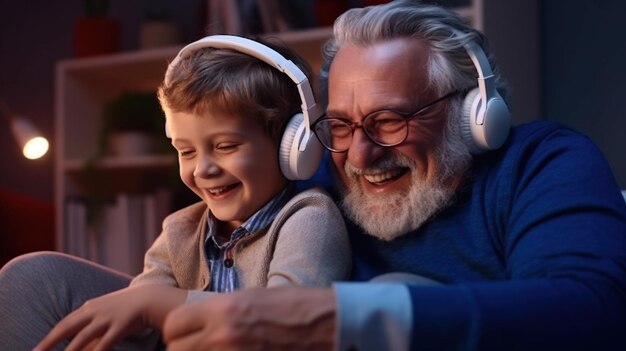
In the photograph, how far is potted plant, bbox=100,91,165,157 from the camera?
122 inches

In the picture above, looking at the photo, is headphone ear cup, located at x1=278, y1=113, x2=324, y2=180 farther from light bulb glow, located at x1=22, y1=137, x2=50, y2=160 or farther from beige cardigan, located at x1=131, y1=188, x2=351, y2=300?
light bulb glow, located at x1=22, y1=137, x2=50, y2=160

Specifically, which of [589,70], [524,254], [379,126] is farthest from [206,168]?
[589,70]

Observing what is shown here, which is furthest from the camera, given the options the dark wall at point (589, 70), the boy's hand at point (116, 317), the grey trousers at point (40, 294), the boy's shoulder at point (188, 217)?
the dark wall at point (589, 70)

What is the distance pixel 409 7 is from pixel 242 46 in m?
0.27

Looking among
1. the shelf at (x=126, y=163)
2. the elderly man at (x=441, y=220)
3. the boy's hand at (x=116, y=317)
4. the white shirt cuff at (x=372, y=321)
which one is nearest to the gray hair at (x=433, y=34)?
the elderly man at (x=441, y=220)

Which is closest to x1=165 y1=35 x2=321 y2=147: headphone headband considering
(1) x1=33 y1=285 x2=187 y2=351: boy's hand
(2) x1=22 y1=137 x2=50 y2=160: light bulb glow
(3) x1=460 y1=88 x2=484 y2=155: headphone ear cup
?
(3) x1=460 y1=88 x2=484 y2=155: headphone ear cup

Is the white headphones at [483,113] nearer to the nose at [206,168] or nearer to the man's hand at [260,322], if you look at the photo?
the nose at [206,168]

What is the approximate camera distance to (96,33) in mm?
3238

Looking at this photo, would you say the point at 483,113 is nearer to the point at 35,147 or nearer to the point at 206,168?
the point at 206,168

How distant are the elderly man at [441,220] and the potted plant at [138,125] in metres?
1.70

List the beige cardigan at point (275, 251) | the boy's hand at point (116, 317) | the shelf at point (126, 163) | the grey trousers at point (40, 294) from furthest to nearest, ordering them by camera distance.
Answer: the shelf at point (126, 163), the grey trousers at point (40, 294), the beige cardigan at point (275, 251), the boy's hand at point (116, 317)

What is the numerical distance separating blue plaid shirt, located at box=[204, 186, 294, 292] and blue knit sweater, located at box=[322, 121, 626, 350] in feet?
0.45

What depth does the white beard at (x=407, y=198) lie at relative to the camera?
136cm

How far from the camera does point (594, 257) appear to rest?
3.34ft
